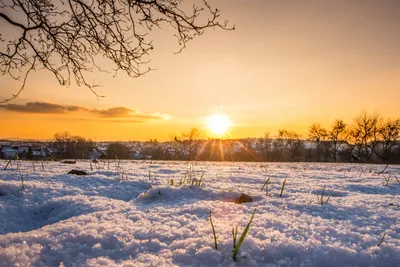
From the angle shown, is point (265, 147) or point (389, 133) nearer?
point (389, 133)

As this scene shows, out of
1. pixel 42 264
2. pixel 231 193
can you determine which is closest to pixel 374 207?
pixel 231 193

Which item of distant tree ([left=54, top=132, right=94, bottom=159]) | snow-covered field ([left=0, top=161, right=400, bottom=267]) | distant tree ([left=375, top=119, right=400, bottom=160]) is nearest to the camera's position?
snow-covered field ([left=0, top=161, right=400, bottom=267])

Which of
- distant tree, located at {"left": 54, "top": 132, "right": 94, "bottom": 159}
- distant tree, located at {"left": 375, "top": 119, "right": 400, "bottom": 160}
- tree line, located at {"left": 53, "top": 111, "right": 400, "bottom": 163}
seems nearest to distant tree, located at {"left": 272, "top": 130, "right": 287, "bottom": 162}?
tree line, located at {"left": 53, "top": 111, "right": 400, "bottom": 163}

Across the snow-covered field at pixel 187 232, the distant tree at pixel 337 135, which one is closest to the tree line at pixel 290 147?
the distant tree at pixel 337 135

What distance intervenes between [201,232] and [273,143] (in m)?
85.3

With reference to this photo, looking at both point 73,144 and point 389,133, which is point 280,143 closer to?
point 389,133

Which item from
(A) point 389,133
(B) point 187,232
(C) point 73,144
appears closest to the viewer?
(B) point 187,232

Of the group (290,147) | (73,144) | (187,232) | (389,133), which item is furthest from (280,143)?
(187,232)

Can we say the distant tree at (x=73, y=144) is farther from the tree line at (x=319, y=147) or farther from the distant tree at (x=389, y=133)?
the distant tree at (x=389, y=133)

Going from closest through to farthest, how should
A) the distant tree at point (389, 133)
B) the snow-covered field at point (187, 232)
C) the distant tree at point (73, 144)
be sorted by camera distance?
the snow-covered field at point (187, 232) < the distant tree at point (389, 133) < the distant tree at point (73, 144)

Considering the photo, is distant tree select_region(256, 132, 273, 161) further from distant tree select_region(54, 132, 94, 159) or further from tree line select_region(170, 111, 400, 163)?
distant tree select_region(54, 132, 94, 159)

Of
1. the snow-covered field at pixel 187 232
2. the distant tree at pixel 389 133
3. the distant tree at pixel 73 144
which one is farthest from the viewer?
the distant tree at pixel 73 144

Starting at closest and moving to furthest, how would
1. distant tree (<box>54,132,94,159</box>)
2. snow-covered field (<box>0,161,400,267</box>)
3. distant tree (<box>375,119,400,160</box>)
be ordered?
1. snow-covered field (<box>0,161,400,267</box>)
2. distant tree (<box>375,119,400,160</box>)
3. distant tree (<box>54,132,94,159</box>)

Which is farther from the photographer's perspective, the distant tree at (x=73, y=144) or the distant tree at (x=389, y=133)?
the distant tree at (x=73, y=144)
